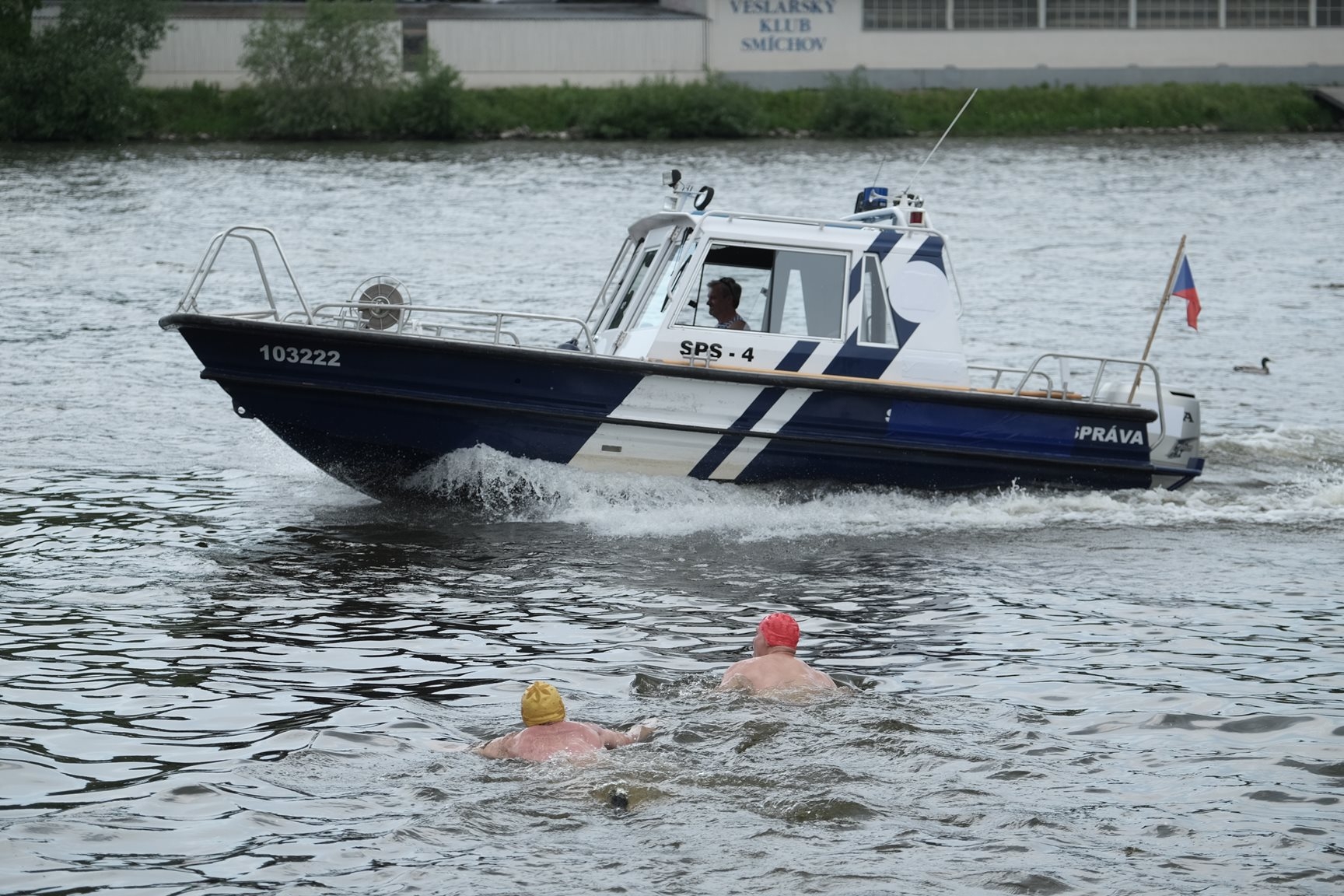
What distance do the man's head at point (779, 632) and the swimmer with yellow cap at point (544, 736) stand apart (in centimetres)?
114

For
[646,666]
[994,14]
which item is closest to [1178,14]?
[994,14]

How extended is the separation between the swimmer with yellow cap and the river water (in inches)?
3.8

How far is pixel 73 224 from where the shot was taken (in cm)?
3155

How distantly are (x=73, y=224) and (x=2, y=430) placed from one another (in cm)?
1699

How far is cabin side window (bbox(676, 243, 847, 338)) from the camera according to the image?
12375 millimetres

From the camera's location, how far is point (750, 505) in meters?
12.5

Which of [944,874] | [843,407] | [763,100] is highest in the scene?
[763,100]

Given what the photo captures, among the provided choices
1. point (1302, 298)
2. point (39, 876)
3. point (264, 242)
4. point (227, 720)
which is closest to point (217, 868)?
point (39, 876)

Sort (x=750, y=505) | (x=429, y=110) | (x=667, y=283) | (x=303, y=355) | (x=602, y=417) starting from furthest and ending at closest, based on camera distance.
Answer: (x=429, y=110), (x=667, y=283), (x=750, y=505), (x=602, y=417), (x=303, y=355)

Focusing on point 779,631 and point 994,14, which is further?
point 994,14

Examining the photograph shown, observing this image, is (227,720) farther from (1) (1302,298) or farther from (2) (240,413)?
(1) (1302,298)

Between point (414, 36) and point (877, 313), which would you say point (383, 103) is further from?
point (877, 313)

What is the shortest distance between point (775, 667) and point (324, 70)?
45.8 metres

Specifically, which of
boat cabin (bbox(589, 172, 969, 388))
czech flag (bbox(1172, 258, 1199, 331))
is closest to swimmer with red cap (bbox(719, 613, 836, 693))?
boat cabin (bbox(589, 172, 969, 388))
